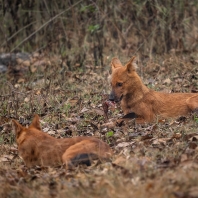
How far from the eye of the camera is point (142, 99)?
30.8ft

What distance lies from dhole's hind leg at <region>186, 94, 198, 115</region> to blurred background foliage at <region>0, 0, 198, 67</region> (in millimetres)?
4232

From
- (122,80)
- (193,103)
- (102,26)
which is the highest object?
(102,26)

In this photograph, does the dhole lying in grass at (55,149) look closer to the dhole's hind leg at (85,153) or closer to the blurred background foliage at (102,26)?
the dhole's hind leg at (85,153)

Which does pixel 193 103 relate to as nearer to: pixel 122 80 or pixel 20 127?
pixel 122 80

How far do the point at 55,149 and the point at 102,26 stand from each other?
7.69 metres

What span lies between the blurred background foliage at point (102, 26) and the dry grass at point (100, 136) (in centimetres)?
71

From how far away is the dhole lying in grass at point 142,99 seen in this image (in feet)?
30.0

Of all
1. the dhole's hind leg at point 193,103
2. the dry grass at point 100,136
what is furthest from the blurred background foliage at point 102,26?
the dhole's hind leg at point 193,103

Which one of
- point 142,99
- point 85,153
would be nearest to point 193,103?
point 142,99

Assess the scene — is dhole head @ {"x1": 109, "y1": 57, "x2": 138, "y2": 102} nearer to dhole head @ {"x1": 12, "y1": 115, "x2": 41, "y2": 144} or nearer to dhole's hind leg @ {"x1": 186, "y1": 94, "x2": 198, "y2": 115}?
dhole's hind leg @ {"x1": 186, "y1": 94, "x2": 198, "y2": 115}

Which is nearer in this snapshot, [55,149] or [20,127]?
[55,149]

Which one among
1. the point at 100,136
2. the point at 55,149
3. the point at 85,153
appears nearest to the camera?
the point at 85,153

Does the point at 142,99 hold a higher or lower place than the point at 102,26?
lower

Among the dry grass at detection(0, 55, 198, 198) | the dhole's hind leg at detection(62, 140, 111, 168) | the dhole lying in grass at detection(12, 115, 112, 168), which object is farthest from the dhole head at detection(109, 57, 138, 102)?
the dhole's hind leg at detection(62, 140, 111, 168)
